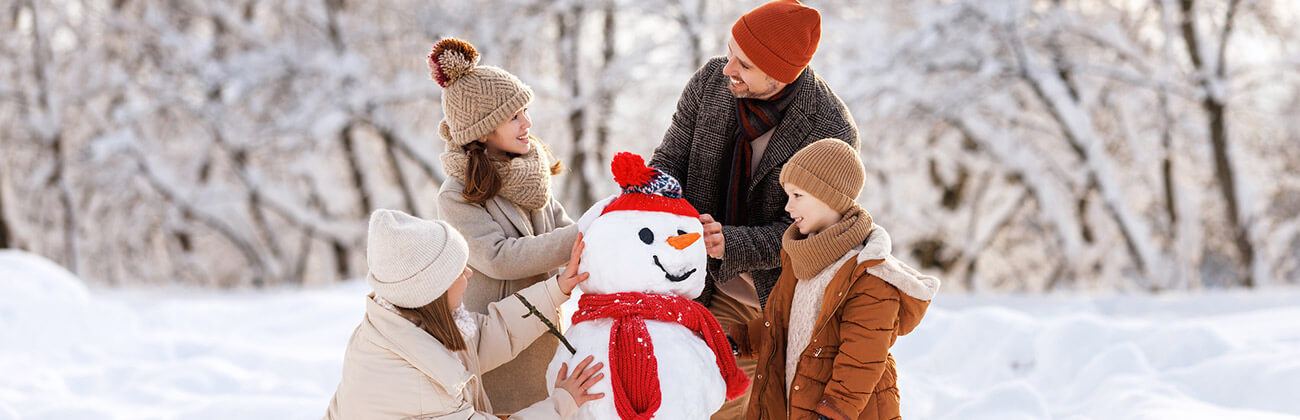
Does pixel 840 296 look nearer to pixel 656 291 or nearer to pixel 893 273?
pixel 893 273

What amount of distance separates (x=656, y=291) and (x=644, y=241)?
151mm

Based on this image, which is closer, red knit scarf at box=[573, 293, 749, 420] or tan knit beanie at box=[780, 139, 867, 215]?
red knit scarf at box=[573, 293, 749, 420]

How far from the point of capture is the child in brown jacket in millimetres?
2467

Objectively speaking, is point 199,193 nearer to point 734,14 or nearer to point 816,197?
point 734,14

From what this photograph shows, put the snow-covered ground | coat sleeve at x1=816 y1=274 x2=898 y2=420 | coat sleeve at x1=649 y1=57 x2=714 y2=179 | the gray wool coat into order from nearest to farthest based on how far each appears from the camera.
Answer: coat sleeve at x1=816 y1=274 x2=898 y2=420 → the gray wool coat → coat sleeve at x1=649 y1=57 x2=714 y2=179 → the snow-covered ground

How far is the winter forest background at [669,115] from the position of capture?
950 cm

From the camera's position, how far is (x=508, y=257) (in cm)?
267

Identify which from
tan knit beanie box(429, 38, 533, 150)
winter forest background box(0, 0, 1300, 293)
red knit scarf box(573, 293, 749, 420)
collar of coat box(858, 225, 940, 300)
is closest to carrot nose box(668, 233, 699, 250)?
red knit scarf box(573, 293, 749, 420)

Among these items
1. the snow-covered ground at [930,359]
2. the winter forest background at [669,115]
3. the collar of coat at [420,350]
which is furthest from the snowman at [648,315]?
the winter forest background at [669,115]

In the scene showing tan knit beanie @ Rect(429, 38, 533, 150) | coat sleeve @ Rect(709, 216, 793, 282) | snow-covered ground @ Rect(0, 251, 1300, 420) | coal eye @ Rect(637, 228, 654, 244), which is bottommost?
snow-covered ground @ Rect(0, 251, 1300, 420)

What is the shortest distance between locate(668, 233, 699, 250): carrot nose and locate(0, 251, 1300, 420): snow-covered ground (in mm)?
1856

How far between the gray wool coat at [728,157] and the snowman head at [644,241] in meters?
0.30

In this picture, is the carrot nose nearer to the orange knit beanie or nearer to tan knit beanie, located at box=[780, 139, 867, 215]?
tan knit beanie, located at box=[780, 139, 867, 215]

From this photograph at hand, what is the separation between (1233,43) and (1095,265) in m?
4.27
